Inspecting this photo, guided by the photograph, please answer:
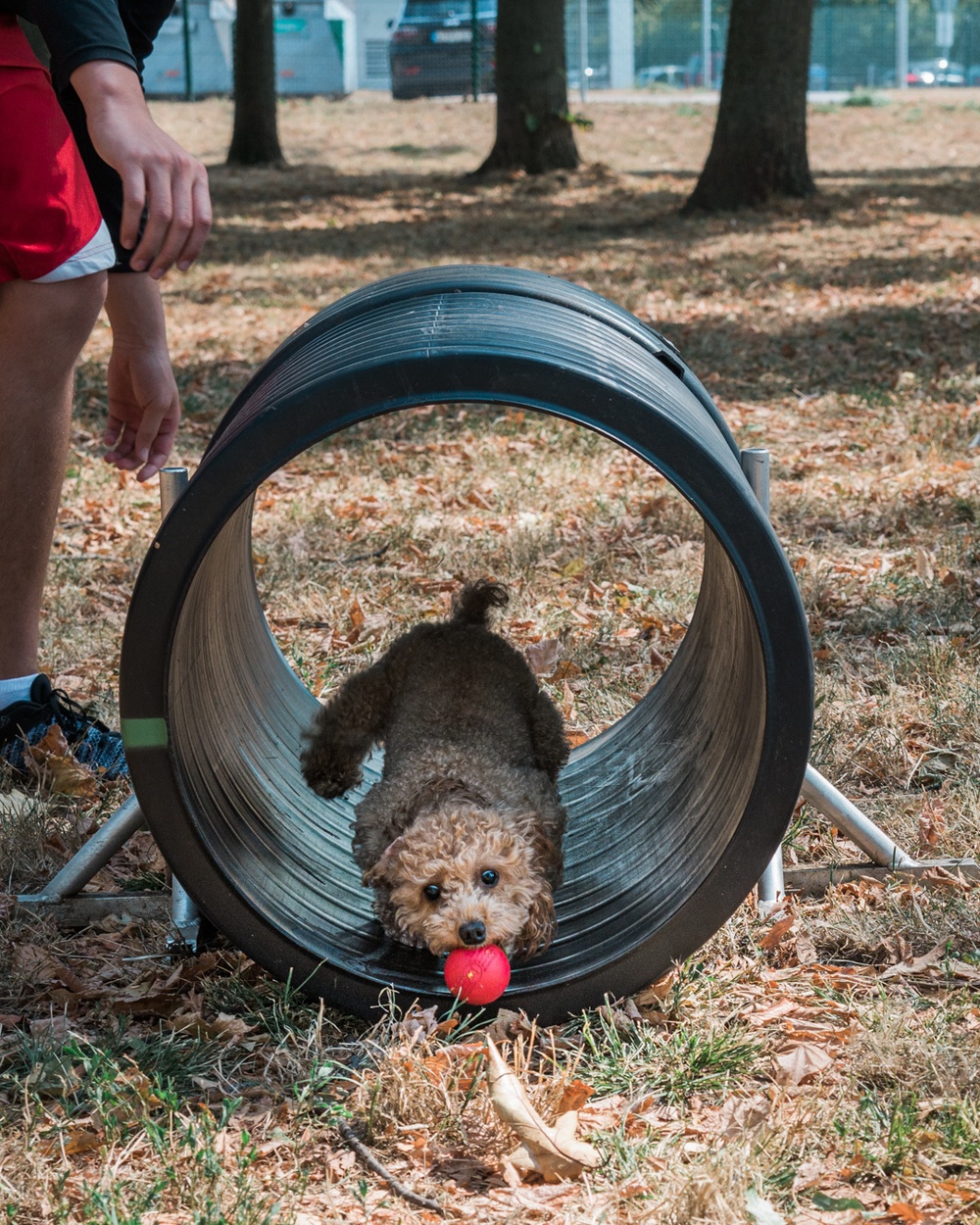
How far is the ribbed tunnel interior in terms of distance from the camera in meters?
2.68

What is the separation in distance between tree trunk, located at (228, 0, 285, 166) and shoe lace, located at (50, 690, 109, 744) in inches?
700

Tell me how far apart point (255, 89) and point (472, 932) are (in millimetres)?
19832

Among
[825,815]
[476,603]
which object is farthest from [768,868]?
[476,603]

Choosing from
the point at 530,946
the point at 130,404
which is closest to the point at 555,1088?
the point at 530,946

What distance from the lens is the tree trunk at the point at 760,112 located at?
1359 centimetres

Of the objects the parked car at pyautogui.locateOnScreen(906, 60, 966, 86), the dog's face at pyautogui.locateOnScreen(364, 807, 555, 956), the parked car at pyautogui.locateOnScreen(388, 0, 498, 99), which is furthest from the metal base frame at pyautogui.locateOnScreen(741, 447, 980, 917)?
the parked car at pyautogui.locateOnScreen(906, 60, 966, 86)

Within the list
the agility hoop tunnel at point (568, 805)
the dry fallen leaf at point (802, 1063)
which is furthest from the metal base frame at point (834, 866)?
the dry fallen leaf at point (802, 1063)

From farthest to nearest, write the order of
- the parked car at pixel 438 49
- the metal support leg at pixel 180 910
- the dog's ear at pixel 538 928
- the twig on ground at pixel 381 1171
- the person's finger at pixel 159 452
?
the parked car at pixel 438 49 → the person's finger at pixel 159 452 → the metal support leg at pixel 180 910 → the dog's ear at pixel 538 928 → the twig on ground at pixel 381 1171

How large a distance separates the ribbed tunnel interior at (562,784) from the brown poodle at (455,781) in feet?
0.40

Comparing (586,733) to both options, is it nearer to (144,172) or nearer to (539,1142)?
(539,1142)

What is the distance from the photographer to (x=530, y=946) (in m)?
2.64

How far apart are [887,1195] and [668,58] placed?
4599cm

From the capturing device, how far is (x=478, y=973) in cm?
251

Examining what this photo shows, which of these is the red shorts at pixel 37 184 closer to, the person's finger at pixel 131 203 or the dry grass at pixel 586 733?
the person's finger at pixel 131 203
